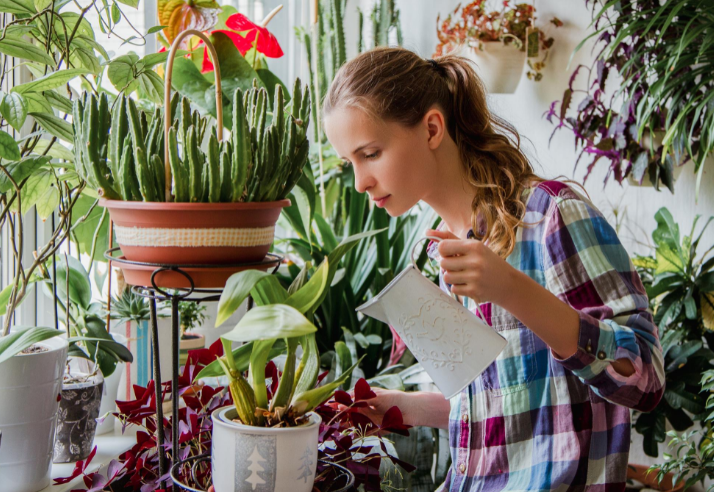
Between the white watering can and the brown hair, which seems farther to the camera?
the brown hair

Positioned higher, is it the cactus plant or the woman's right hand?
the cactus plant

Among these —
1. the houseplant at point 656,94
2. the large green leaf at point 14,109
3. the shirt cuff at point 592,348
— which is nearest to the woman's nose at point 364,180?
the shirt cuff at point 592,348

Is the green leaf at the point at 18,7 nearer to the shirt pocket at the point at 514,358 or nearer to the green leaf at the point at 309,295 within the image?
the green leaf at the point at 309,295

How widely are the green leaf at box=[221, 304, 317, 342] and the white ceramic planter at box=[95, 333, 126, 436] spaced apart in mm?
780

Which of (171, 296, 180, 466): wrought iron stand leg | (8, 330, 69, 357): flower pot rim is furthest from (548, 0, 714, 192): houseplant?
(8, 330, 69, 357): flower pot rim

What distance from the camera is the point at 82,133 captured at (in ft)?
2.47

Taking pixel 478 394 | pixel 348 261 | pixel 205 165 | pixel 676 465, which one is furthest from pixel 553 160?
pixel 205 165

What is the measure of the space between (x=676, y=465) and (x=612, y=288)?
3.16 feet

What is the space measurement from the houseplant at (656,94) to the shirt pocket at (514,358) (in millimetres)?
922

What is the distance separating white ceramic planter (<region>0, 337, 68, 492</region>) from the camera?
92cm

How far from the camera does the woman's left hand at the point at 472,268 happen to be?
709 millimetres

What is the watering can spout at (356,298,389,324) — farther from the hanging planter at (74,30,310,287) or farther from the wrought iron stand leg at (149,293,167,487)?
the wrought iron stand leg at (149,293,167,487)

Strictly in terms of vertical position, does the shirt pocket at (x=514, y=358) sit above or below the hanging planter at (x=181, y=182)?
below

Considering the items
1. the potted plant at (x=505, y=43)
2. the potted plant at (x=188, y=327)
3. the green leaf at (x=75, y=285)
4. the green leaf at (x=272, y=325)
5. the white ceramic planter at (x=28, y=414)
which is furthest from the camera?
the potted plant at (x=505, y=43)
